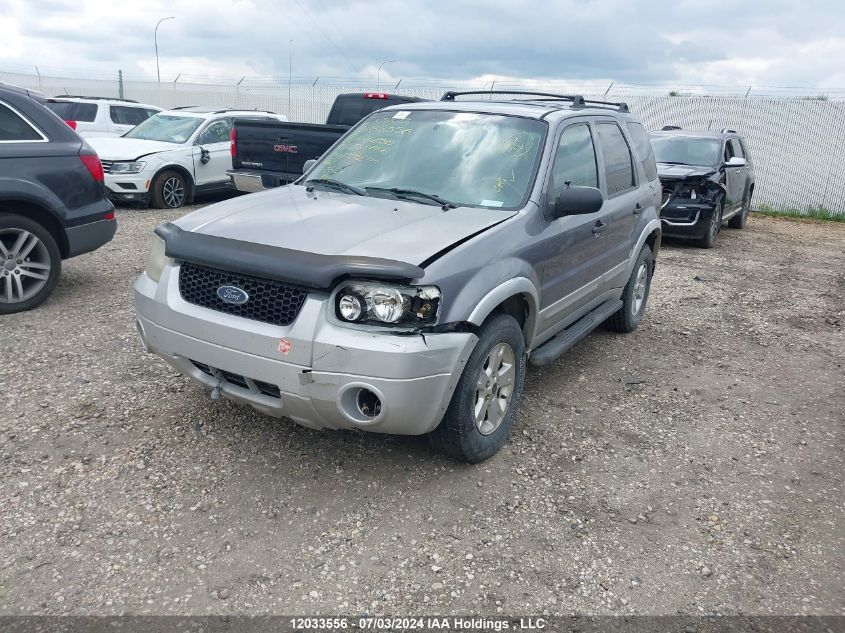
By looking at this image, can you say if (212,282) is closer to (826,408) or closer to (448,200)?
(448,200)

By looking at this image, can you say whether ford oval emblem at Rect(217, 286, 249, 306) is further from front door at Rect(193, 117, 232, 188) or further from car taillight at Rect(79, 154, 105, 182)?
front door at Rect(193, 117, 232, 188)

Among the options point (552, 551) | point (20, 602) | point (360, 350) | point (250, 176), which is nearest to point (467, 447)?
point (552, 551)

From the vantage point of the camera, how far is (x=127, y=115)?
15.8 m

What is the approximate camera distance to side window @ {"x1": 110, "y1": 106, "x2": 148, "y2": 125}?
15536 millimetres

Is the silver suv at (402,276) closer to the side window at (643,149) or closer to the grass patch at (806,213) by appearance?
the side window at (643,149)

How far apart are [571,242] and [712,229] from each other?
756 cm

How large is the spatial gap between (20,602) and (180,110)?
40.0 ft

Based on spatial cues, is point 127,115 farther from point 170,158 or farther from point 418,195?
point 418,195

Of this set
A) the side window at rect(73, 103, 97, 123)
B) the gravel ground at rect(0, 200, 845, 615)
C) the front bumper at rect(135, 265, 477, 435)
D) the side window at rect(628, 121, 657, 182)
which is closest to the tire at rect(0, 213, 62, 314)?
the gravel ground at rect(0, 200, 845, 615)

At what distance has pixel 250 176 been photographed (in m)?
9.31

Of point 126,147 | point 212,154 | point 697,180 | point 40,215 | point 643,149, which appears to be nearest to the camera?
point 40,215

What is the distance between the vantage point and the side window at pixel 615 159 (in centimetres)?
516

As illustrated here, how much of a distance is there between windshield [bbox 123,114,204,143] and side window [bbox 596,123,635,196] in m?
8.60

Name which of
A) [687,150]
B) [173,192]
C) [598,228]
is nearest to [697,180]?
[687,150]
